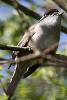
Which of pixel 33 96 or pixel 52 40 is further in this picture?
pixel 52 40

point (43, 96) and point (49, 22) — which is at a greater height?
point (49, 22)

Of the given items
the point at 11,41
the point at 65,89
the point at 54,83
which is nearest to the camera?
the point at 65,89

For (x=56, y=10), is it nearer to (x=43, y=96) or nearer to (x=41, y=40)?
(x=41, y=40)

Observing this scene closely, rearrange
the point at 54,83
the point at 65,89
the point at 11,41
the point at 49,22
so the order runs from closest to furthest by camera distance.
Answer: the point at 65,89 < the point at 54,83 < the point at 49,22 < the point at 11,41

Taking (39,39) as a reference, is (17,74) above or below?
below

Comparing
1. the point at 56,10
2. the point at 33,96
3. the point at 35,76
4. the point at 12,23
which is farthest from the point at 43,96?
the point at 12,23

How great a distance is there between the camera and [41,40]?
4840 mm

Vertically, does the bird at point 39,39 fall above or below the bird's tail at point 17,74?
above

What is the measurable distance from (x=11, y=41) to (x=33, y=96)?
1.67m

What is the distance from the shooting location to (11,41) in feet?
19.9

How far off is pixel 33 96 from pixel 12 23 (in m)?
2.01

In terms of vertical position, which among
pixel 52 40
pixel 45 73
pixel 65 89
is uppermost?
pixel 52 40

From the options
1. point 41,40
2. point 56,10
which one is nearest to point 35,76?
point 41,40

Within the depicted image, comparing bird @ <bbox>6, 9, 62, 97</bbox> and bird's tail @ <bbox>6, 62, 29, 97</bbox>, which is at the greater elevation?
bird @ <bbox>6, 9, 62, 97</bbox>
